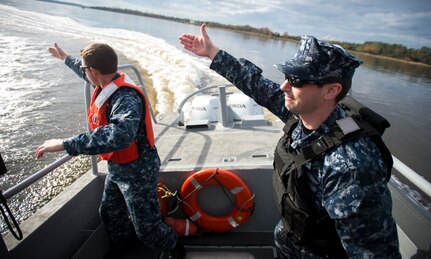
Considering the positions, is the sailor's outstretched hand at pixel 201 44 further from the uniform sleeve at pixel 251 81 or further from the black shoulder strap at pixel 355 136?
the black shoulder strap at pixel 355 136

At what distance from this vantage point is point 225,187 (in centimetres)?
227

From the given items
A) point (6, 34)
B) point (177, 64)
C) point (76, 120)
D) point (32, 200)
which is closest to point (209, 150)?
point (32, 200)

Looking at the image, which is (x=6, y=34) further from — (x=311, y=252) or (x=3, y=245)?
(x=311, y=252)

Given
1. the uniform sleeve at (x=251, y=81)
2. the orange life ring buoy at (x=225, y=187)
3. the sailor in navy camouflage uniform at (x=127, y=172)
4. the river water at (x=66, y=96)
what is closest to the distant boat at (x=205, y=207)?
the orange life ring buoy at (x=225, y=187)

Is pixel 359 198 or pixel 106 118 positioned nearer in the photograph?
pixel 359 198

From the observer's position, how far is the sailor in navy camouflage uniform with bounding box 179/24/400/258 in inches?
38.8

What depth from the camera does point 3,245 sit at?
56.5 inches

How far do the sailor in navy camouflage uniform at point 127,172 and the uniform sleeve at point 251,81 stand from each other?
587 millimetres

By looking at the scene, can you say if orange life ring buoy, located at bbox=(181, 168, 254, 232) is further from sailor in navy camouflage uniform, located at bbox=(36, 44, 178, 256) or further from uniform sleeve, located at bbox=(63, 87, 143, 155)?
uniform sleeve, located at bbox=(63, 87, 143, 155)

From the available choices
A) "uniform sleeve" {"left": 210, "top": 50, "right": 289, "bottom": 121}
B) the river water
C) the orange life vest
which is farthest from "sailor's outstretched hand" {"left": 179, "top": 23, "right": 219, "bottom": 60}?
the river water

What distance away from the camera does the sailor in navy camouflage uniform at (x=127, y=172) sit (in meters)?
1.46

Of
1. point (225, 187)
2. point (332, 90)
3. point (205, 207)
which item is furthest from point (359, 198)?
point (205, 207)

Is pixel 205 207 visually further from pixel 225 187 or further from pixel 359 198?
pixel 359 198

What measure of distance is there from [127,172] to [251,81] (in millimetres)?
1021
